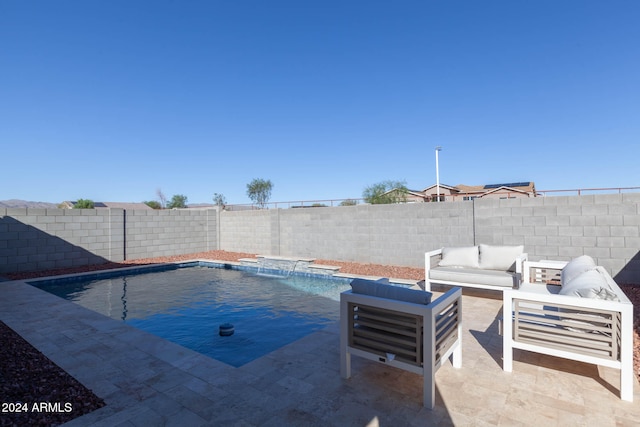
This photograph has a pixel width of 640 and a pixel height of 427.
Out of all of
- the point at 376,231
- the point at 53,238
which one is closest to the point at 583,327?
the point at 376,231

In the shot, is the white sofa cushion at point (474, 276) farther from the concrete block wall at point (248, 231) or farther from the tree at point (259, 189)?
the tree at point (259, 189)

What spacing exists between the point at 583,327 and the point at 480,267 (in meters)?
3.18

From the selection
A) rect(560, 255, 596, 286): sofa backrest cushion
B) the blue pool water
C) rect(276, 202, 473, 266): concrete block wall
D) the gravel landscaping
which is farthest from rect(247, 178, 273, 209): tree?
rect(560, 255, 596, 286): sofa backrest cushion

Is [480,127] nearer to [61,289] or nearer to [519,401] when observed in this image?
[519,401]

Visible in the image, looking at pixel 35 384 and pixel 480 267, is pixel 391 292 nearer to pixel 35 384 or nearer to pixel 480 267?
pixel 35 384

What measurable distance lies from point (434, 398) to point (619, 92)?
41.9 feet

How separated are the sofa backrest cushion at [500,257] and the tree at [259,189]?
129 feet

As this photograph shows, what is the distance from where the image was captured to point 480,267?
220 inches

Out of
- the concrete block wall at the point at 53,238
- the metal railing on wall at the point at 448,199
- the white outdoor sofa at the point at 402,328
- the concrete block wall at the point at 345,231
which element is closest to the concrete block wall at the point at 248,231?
the concrete block wall at the point at 345,231

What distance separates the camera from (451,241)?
7.90 metres

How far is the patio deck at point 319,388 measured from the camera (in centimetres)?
207

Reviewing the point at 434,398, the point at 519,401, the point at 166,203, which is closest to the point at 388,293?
the point at 434,398

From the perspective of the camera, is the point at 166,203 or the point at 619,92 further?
the point at 166,203

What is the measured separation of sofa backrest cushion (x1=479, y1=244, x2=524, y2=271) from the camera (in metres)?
5.31
